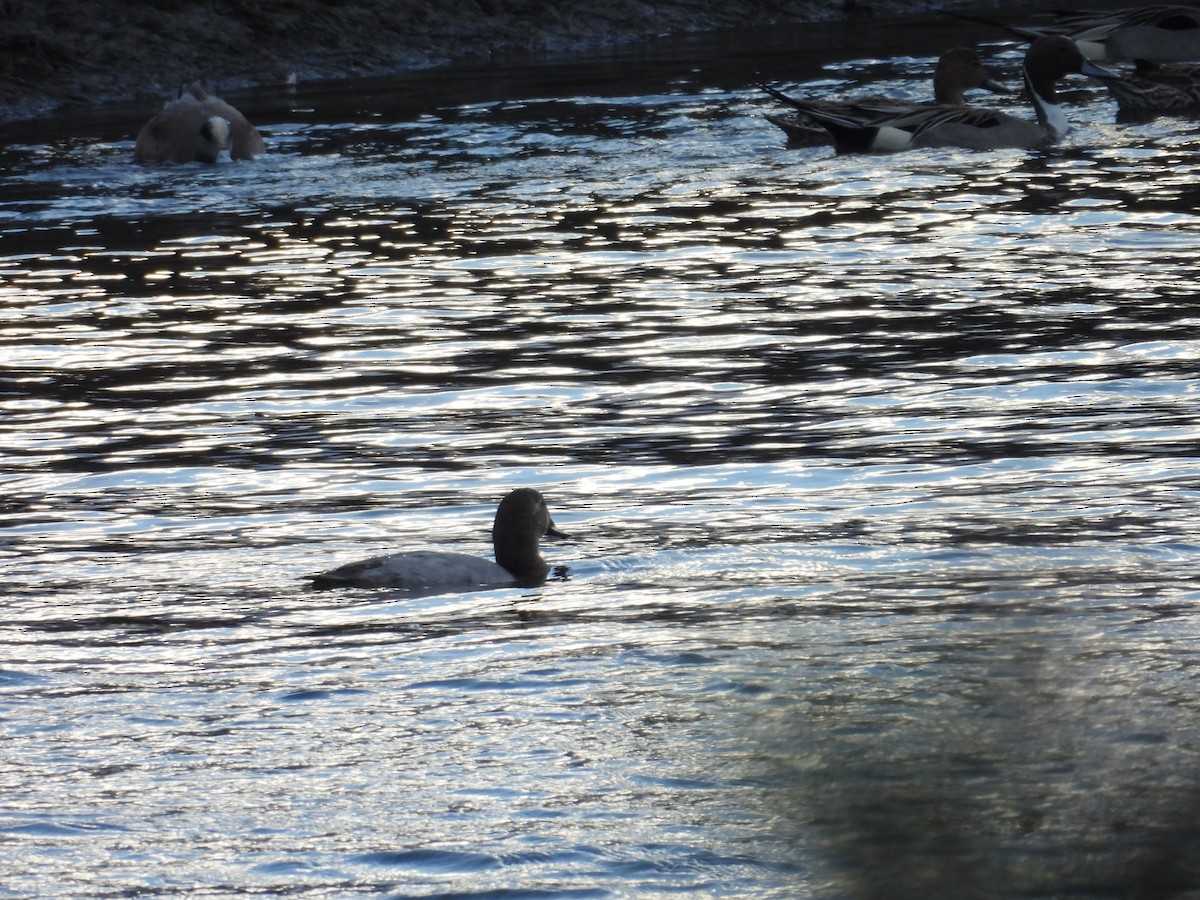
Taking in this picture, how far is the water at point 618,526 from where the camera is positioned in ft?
10.3

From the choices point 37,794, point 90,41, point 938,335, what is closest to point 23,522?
point 37,794

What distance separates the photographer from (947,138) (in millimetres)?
18359

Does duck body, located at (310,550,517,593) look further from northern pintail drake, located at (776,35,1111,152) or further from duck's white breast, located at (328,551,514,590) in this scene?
northern pintail drake, located at (776,35,1111,152)

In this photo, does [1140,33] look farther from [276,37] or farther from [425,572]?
[425,572]

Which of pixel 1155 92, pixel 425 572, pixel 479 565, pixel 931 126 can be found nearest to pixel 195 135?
pixel 931 126

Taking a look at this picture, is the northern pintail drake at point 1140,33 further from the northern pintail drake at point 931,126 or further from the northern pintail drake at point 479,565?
the northern pintail drake at point 479,565

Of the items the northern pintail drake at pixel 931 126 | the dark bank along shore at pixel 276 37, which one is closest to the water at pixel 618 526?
the northern pintail drake at pixel 931 126

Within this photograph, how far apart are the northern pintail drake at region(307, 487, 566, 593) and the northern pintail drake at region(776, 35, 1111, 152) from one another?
11.2 m

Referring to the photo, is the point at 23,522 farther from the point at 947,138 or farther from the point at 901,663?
the point at 947,138

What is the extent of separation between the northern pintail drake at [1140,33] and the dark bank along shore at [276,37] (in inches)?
250

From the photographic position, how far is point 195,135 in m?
18.7

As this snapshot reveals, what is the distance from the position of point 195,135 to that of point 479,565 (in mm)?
12030

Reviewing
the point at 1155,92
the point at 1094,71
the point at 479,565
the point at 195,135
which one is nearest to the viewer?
the point at 479,565

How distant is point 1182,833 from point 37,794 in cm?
366
